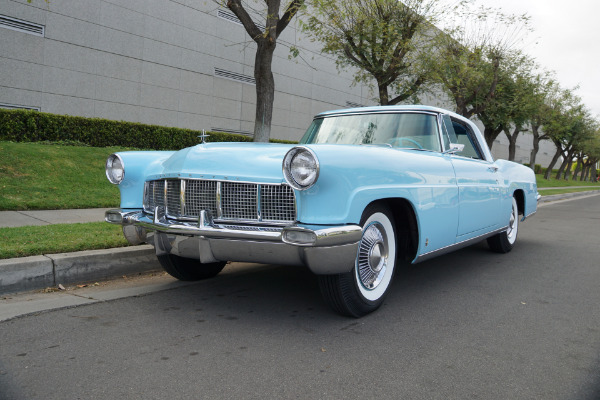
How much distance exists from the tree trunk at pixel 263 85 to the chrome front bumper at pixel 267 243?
7979 mm

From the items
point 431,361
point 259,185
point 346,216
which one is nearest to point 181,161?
point 259,185

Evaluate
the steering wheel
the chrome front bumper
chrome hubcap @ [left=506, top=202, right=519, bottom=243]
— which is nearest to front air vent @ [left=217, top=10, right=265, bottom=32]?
chrome hubcap @ [left=506, top=202, right=519, bottom=243]

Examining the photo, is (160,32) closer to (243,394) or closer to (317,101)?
(317,101)

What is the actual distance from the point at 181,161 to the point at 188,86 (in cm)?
1426

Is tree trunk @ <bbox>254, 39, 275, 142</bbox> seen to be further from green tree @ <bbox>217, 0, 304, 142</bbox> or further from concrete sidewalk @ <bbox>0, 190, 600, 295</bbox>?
concrete sidewalk @ <bbox>0, 190, 600, 295</bbox>

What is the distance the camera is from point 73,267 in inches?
168

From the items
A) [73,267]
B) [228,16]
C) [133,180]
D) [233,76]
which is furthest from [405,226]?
[228,16]

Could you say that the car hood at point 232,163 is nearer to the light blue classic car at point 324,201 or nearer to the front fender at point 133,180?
the light blue classic car at point 324,201

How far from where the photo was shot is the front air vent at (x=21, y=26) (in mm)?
12383

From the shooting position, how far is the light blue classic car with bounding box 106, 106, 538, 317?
2.98 m

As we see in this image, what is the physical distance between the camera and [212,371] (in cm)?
253

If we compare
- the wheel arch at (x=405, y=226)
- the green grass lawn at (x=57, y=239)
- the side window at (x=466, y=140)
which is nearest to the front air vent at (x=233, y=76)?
the green grass lawn at (x=57, y=239)

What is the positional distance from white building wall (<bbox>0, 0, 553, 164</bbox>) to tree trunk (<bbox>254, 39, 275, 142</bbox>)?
554 cm

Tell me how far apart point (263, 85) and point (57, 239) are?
23.0 ft
